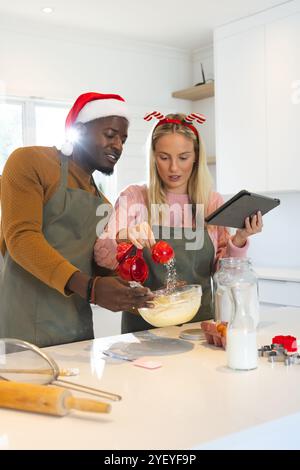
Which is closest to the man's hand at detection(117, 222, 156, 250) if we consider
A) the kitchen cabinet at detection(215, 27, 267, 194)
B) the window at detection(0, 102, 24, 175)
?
the kitchen cabinet at detection(215, 27, 267, 194)

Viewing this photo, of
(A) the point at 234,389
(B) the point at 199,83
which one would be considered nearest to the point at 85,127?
(A) the point at 234,389

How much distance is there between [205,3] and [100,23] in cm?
84

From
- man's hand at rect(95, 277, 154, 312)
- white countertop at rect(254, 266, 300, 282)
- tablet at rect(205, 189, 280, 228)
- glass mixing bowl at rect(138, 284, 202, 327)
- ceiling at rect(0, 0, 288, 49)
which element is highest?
ceiling at rect(0, 0, 288, 49)

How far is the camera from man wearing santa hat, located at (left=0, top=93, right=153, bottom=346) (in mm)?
1656

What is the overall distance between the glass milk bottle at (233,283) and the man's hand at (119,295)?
20cm

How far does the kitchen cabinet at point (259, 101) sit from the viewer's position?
3.91m

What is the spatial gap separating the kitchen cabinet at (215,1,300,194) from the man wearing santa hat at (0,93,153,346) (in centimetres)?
225

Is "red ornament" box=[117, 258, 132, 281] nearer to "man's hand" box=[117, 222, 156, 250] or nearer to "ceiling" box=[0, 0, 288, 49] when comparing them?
"man's hand" box=[117, 222, 156, 250]

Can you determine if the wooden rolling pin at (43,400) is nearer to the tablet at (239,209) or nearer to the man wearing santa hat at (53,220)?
the man wearing santa hat at (53,220)

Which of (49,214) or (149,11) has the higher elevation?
(149,11)

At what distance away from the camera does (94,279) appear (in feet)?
4.90

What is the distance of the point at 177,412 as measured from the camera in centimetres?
98

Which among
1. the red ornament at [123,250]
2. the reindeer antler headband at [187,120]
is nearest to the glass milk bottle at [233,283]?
the red ornament at [123,250]
